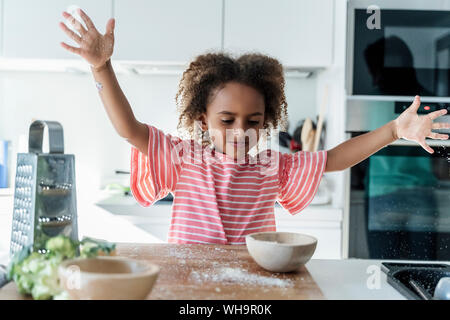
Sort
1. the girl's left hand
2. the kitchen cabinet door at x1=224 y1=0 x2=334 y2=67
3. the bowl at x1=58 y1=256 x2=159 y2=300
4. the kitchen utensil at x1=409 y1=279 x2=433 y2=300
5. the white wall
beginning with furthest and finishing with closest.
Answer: the white wall
the kitchen cabinet door at x1=224 y1=0 x2=334 y2=67
the girl's left hand
the kitchen utensil at x1=409 y1=279 x2=433 y2=300
the bowl at x1=58 y1=256 x2=159 y2=300

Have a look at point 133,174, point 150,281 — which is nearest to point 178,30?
point 133,174

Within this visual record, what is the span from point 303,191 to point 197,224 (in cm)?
27

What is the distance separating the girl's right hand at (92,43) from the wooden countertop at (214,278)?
344 millimetres

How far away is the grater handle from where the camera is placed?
2.22ft

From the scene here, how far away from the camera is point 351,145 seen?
103 cm

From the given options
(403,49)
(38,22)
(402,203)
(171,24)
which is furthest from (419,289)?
(38,22)

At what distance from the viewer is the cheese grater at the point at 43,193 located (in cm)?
65

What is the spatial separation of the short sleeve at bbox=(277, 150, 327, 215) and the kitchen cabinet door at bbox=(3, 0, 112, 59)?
123 centimetres

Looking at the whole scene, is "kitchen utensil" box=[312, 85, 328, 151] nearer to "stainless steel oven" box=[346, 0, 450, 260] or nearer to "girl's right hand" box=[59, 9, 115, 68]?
"stainless steel oven" box=[346, 0, 450, 260]

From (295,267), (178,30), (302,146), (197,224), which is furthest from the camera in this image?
(302,146)

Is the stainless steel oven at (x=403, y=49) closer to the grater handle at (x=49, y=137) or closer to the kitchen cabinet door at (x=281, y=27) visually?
the kitchen cabinet door at (x=281, y=27)

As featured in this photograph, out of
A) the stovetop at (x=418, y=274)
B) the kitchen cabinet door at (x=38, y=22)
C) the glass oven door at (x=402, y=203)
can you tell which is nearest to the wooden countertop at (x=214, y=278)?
the stovetop at (x=418, y=274)

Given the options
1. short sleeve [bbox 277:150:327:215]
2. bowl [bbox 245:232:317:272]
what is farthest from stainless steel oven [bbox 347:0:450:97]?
bowl [bbox 245:232:317:272]

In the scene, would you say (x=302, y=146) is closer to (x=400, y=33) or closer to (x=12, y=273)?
(x=400, y=33)
